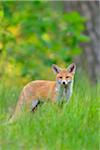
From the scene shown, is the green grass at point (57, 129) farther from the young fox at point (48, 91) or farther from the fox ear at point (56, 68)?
the fox ear at point (56, 68)

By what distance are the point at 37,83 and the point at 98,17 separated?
8.39 meters

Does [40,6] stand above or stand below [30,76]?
above

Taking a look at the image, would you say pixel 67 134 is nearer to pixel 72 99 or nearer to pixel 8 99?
pixel 72 99

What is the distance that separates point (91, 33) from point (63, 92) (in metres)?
8.78

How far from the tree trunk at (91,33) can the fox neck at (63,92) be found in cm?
810

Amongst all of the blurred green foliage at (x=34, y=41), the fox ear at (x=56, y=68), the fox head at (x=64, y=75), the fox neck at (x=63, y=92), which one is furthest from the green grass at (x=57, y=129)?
the blurred green foliage at (x=34, y=41)

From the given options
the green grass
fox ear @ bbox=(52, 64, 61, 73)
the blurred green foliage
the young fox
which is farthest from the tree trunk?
the green grass

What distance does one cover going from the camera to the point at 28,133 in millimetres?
7727

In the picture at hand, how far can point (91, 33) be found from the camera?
1806cm

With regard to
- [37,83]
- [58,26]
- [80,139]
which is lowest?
[80,139]

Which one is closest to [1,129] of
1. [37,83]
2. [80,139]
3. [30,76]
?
[80,139]

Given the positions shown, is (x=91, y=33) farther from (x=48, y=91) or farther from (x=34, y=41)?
(x=48, y=91)

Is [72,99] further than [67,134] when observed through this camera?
Yes

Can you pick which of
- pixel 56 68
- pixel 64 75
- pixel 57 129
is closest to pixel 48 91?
pixel 64 75
